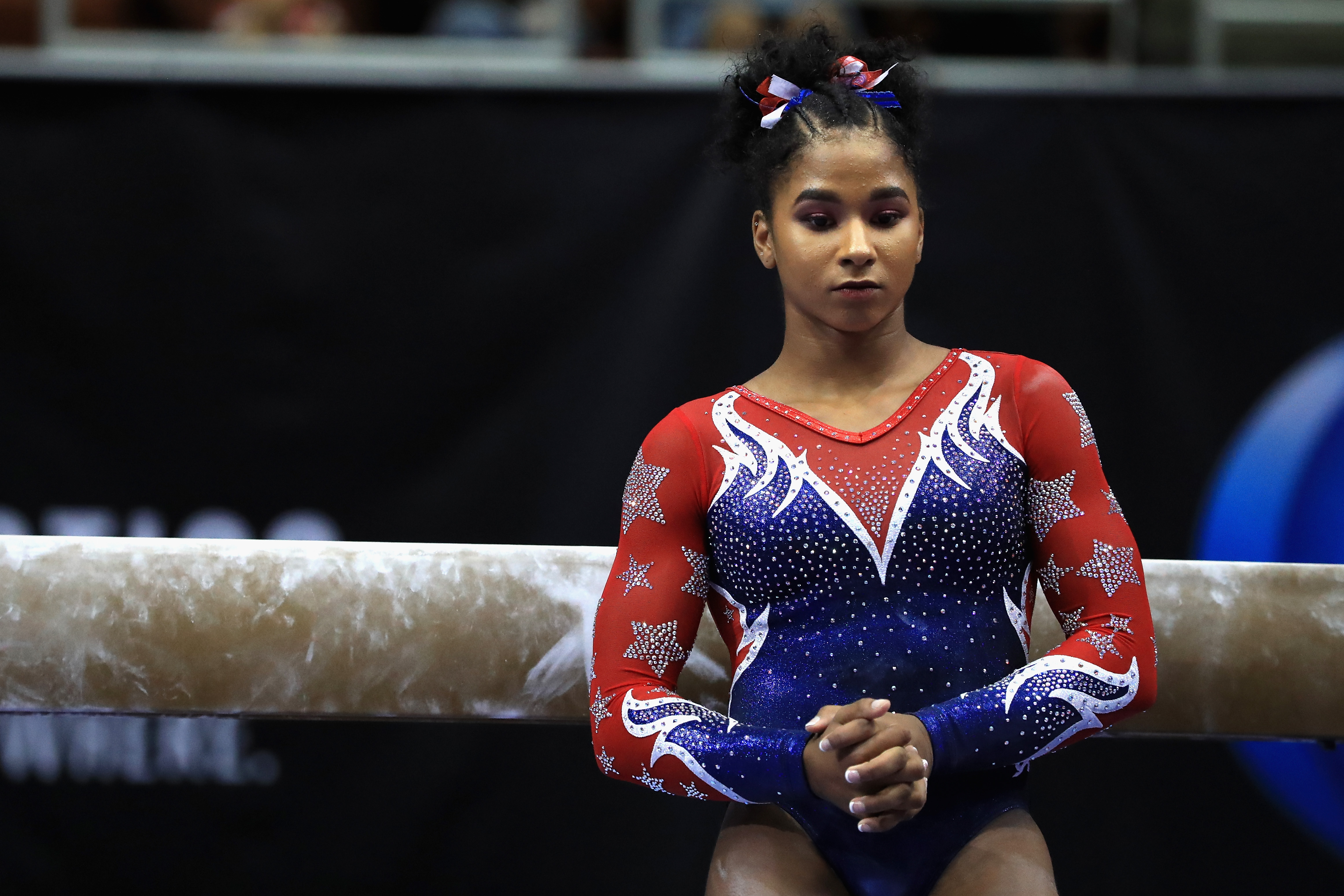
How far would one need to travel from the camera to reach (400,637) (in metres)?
1.99

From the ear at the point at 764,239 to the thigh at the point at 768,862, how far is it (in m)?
0.79

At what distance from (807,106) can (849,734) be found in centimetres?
90

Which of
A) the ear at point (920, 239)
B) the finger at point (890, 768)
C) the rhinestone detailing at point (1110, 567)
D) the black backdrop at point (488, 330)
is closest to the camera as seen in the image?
the finger at point (890, 768)

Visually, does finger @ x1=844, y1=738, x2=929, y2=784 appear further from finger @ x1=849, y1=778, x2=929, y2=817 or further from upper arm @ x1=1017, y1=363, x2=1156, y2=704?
upper arm @ x1=1017, y1=363, x2=1156, y2=704

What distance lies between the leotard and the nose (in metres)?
0.21

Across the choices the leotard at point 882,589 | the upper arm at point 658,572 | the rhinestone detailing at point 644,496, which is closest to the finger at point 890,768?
the leotard at point 882,589

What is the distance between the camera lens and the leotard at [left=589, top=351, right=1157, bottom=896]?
1555 mm

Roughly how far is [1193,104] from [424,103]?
1976 mm

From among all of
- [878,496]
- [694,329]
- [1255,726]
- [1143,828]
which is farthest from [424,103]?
[1143,828]

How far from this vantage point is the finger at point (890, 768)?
1373 millimetres

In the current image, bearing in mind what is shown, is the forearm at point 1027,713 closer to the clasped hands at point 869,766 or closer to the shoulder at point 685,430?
the clasped hands at point 869,766

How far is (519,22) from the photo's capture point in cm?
403

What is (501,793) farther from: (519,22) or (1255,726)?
(519,22)

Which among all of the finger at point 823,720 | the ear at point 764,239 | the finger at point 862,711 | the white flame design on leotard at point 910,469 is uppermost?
the ear at point 764,239
